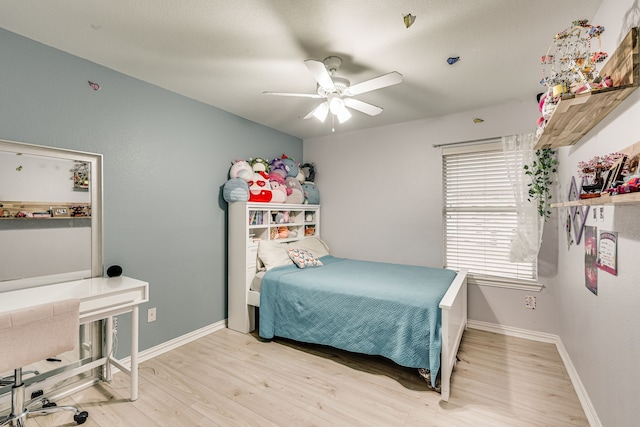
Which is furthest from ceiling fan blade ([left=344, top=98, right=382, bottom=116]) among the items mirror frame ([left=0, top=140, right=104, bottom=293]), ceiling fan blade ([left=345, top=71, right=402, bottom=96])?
mirror frame ([left=0, top=140, right=104, bottom=293])

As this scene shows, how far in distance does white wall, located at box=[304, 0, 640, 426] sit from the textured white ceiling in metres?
0.49

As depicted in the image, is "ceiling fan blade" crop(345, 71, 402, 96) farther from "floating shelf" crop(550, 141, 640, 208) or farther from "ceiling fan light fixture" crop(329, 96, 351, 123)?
"floating shelf" crop(550, 141, 640, 208)

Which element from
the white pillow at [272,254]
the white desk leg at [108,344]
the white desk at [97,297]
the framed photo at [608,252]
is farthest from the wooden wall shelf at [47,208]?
the framed photo at [608,252]

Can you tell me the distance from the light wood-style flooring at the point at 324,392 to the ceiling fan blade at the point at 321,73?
2.20 meters

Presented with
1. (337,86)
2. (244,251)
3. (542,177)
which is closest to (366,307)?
(244,251)

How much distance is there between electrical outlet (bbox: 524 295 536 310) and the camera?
2945mm

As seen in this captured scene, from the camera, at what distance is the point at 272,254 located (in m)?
3.27

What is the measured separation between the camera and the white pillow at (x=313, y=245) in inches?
149

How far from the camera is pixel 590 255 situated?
180cm

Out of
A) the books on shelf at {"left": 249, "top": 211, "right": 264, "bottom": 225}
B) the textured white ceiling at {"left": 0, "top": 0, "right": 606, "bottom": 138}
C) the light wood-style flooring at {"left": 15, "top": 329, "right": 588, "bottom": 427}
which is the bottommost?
the light wood-style flooring at {"left": 15, "top": 329, "right": 588, "bottom": 427}

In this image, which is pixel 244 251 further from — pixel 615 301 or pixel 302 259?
pixel 615 301

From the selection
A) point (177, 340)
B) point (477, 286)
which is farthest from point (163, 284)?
point (477, 286)

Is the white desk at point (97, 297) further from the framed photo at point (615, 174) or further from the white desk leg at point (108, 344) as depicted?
the framed photo at point (615, 174)

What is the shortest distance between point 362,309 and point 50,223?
240 cm
